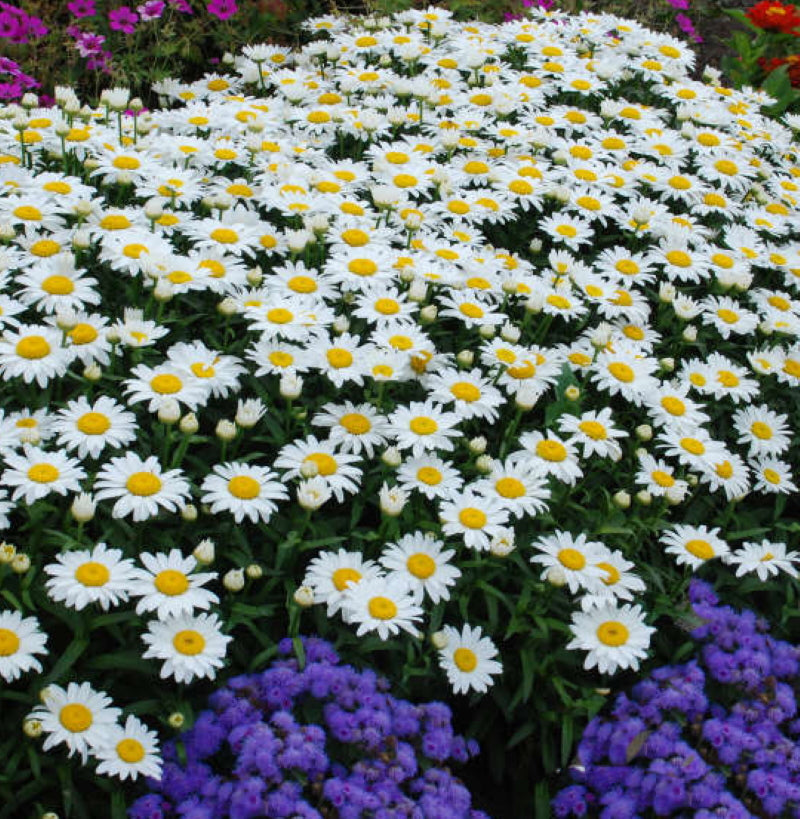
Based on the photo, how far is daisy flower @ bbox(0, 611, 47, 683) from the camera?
2639mm

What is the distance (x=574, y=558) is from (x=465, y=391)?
2.58 feet

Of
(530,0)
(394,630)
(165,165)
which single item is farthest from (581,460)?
(530,0)

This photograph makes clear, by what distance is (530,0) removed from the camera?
7980 millimetres

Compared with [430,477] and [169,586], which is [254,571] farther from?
[430,477]

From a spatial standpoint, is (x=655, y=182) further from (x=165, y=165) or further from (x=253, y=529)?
(x=253, y=529)

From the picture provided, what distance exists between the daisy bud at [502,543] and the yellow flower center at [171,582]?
971 mm

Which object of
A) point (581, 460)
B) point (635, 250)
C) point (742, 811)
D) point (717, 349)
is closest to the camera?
point (742, 811)

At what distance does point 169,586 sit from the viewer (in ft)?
9.37

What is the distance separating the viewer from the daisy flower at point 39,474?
2943 mm

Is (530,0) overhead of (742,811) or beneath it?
overhead

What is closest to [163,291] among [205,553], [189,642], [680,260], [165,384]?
[165,384]

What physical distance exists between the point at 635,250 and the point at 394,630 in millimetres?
2774

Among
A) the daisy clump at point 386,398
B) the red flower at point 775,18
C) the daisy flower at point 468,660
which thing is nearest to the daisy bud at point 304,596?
the daisy clump at point 386,398

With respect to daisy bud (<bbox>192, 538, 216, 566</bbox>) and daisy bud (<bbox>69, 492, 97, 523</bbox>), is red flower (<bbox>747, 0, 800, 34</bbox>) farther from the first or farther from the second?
daisy bud (<bbox>69, 492, 97, 523</bbox>)
